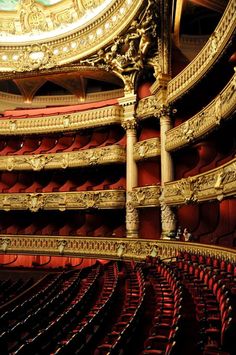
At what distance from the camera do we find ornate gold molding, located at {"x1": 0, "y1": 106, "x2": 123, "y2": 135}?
1073 centimetres

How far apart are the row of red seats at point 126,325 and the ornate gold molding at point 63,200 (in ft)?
15.7

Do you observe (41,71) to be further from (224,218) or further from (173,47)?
(224,218)

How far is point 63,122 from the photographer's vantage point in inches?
456

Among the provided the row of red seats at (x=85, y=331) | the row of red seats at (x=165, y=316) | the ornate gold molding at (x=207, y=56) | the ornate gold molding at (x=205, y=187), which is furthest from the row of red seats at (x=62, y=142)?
the row of red seats at (x=85, y=331)

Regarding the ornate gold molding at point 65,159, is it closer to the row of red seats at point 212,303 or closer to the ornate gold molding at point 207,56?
the ornate gold molding at point 207,56

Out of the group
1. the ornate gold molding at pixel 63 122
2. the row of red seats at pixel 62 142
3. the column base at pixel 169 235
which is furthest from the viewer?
the row of red seats at pixel 62 142

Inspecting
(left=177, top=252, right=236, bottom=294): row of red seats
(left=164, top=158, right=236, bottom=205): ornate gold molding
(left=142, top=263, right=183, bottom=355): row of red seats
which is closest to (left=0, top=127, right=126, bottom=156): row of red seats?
(left=164, top=158, right=236, bottom=205): ornate gold molding

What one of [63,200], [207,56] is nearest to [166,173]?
[207,56]

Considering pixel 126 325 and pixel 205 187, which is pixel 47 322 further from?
pixel 205 187

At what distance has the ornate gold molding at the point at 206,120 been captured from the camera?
19.6ft

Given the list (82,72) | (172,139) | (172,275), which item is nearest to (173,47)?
(172,139)

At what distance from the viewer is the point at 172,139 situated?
8695mm

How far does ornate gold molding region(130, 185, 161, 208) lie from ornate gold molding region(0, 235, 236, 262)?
996mm

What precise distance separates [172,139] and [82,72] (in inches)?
207
